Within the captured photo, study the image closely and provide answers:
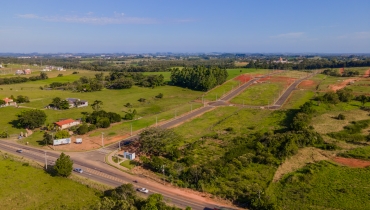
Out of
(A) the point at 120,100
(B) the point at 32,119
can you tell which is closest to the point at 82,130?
(B) the point at 32,119

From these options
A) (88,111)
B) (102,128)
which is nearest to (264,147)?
(102,128)

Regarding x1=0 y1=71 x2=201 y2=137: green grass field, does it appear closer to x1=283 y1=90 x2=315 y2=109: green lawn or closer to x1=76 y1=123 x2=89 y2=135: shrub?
x1=76 y1=123 x2=89 y2=135: shrub

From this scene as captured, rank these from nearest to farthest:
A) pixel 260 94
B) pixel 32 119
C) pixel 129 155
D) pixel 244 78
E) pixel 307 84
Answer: pixel 129 155, pixel 32 119, pixel 260 94, pixel 307 84, pixel 244 78

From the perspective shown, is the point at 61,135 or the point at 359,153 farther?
the point at 61,135

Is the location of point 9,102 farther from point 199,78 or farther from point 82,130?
point 199,78

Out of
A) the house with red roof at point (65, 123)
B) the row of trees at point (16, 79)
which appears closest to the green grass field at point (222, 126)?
the house with red roof at point (65, 123)

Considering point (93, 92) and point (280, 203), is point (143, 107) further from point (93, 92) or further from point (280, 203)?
point (280, 203)

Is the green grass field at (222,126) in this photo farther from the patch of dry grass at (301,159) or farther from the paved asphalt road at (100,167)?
the patch of dry grass at (301,159)
